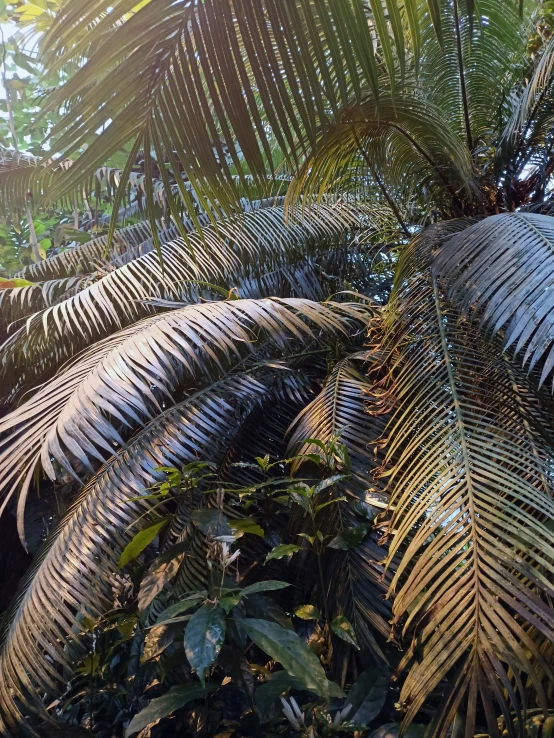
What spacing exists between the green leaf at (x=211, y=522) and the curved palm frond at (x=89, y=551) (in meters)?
0.13

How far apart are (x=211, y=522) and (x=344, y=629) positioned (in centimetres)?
34

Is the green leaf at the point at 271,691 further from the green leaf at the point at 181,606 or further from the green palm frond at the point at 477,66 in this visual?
the green palm frond at the point at 477,66

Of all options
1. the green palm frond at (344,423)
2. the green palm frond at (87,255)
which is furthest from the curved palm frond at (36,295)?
the green palm frond at (344,423)

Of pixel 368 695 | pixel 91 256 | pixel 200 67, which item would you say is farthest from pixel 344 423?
pixel 91 256

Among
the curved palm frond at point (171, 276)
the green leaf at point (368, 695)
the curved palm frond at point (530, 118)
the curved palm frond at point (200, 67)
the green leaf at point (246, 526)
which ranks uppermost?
the curved palm frond at point (200, 67)

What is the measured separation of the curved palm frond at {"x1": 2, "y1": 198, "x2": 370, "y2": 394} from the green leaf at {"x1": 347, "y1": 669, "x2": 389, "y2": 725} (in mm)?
1193

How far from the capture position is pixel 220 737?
3.55ft

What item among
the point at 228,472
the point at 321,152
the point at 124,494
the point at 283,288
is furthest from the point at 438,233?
the point at 124,494

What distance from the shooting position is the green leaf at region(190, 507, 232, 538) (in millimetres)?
1159

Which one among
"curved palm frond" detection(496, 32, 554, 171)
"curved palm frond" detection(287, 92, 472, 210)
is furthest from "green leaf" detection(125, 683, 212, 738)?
"curved palm frond" detection(496, 32, 554, 171)

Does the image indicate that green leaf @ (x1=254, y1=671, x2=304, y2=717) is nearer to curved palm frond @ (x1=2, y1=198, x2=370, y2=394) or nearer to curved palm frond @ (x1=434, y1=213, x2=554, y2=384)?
curved palm frond @ (x1=434, y1=213, x2=554, y2=384)

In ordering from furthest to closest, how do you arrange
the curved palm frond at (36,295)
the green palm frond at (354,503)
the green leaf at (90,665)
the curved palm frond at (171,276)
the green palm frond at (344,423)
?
the curved palm frond at (36,295), the curved palm frond at (171,276), the green palm frond at (344,423), the green leaf at (90,665), the green palm frond at (354,503)

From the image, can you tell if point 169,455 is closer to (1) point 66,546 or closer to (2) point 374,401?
(1) point 66,546

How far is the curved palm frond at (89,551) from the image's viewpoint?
1103 millimetres
